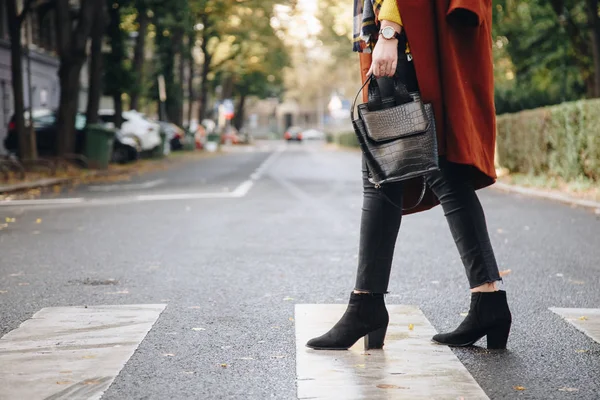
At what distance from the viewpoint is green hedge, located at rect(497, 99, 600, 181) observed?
15438 mm

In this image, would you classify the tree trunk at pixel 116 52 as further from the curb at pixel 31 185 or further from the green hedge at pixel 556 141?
the green hedge at pixel 556 141

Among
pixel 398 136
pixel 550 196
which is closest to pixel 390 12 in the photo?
pixel 398 136

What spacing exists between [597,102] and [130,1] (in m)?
18.9

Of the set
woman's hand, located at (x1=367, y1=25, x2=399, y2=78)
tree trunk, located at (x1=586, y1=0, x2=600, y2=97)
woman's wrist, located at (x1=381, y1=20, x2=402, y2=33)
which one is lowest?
woman's hand, located at (x1=367, y1=25, x2=399, y2=78)

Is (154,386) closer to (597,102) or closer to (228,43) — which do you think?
(597,102)

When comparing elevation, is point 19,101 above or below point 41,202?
above

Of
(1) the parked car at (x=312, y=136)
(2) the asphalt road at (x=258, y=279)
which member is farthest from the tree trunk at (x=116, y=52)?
(1) the parked car at (x=312, y=136)

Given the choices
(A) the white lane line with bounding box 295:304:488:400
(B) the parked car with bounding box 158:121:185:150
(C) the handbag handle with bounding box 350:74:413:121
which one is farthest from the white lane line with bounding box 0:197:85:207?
(B) the parked car with bounding box 158:121:185:150

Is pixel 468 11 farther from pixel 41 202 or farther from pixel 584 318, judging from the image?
pixel 41 202

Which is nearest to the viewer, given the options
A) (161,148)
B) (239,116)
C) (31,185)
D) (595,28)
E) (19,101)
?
(31,185)

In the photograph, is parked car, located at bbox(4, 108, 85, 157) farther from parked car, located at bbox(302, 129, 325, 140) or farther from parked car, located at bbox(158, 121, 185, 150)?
parked car, located at bbox(302, 129, 325, 140)

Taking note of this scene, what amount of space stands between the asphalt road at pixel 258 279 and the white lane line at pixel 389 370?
8 cm

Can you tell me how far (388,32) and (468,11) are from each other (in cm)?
34

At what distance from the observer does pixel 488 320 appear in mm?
4156
